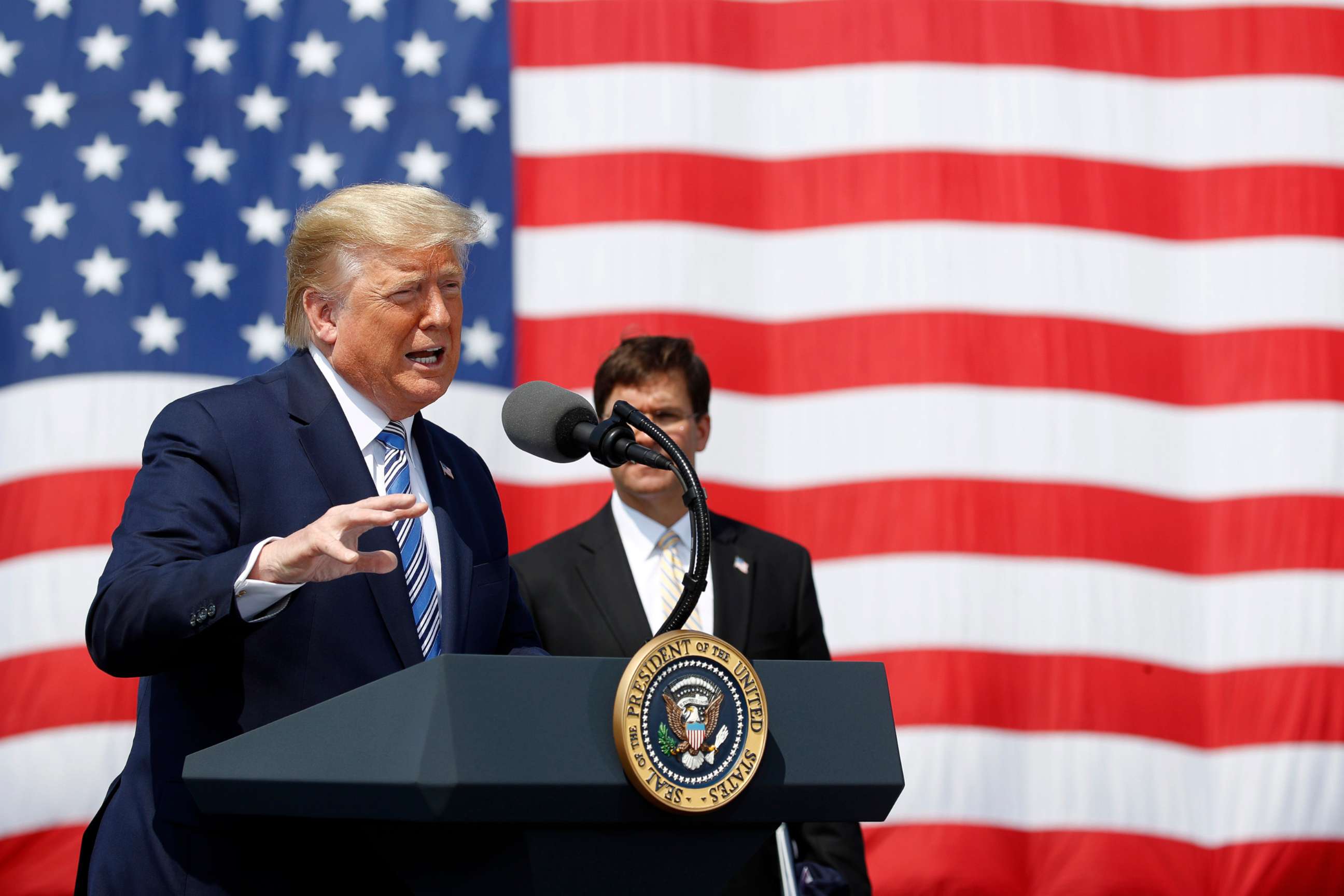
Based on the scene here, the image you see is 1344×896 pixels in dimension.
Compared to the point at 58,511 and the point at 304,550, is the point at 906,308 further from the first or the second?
the point at 304,550

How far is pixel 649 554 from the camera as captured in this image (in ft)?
8.84

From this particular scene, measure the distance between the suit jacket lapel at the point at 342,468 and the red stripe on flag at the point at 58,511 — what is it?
2.08 metres

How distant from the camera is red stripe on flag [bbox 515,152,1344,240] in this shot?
373 centimetres

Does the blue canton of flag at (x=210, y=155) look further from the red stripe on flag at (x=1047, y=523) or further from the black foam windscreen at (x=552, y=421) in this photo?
the black foam windscreen at (x=552, y=421)

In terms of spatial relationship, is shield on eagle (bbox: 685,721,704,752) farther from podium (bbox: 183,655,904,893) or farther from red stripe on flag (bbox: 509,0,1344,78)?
red stripe on flag (bbox: 509,0,1344,78)

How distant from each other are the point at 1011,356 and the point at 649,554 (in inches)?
59.5

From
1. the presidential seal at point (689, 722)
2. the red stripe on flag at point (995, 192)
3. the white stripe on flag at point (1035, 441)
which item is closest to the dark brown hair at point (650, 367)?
the white stripe on flag at point (1035, 441)

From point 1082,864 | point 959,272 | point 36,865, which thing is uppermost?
point 959,272

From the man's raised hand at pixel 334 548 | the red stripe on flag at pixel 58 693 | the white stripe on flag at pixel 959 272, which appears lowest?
the red stripe on flag at pixel 58 693

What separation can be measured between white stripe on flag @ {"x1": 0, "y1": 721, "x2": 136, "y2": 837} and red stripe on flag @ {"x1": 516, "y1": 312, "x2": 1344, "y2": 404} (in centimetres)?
145

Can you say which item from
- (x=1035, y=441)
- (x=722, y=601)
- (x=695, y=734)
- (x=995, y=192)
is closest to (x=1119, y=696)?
(x=1035, y=441)

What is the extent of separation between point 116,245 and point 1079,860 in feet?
9.98

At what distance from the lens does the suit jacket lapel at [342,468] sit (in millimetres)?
1356

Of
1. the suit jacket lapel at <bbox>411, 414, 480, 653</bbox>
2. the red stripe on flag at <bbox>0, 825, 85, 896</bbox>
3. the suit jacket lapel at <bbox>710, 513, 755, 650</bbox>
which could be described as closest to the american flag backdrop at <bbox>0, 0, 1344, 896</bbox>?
the red stripe on flag at <bbox>0, 825, 85, 896</bbox>
